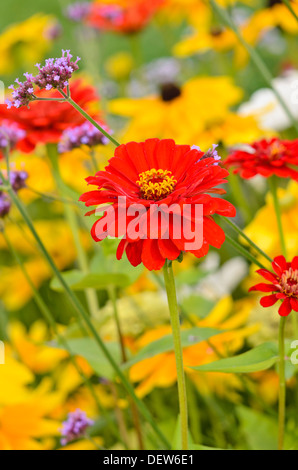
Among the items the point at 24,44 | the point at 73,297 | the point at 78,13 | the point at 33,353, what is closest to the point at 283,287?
the point at 73,297

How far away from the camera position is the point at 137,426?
0.45 meters

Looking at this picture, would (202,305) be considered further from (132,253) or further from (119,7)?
(119,7)

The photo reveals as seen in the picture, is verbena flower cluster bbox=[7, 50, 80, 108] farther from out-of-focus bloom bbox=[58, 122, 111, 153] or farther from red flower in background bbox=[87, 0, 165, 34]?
red flower in background bbox=[87, 0, 165, 34]

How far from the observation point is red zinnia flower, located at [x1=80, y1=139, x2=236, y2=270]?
0.88ft

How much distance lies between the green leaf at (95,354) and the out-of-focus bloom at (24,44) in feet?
2.08

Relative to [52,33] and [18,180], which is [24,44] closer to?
[52,33]

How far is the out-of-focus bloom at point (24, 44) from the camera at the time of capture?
38.3 inches

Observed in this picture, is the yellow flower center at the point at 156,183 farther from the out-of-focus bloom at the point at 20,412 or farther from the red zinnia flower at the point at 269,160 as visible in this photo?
the out-of-focus bloom at the point at 20,412

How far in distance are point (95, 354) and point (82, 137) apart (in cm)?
14

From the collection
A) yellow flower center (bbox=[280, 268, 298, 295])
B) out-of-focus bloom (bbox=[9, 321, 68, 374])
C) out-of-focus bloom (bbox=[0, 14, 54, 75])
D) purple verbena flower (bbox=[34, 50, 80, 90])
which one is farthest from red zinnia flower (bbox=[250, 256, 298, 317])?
out-of-focus bloom (bbox=[0, 14, 54, 75])

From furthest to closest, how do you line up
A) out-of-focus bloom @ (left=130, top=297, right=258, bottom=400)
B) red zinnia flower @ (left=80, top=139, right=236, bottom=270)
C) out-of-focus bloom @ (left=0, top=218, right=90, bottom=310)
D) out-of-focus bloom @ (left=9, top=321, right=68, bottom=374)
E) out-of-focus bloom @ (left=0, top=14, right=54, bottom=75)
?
out-of-focus bloom @ (left=0, top=14, right=54, bottom=75) → out-of-focus bloom @ (left=0, top=218, right=90, bottom=310) → out-of-focus bloom @ (left=9, top=321, right=68, bottom=374) → out-of-focus bloom @ (left=130, top=297, right=258, bottom=400) → red zinnia flower @ (left=80, top=139, right=236, bottom=270)

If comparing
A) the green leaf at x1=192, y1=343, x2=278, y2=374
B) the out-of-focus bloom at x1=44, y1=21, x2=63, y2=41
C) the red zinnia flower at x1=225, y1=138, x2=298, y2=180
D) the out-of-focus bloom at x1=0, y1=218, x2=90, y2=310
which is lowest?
the green leaf at x1=192, y1=343, x2=278, y2=374

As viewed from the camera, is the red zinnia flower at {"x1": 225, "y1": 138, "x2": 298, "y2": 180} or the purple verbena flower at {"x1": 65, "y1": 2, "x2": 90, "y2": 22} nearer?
the red zinnia flower at {"x1": 225, "y1": 138, "x2": 298, "y2": 180}

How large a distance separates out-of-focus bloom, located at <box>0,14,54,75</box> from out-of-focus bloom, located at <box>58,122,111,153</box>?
0.58 m
